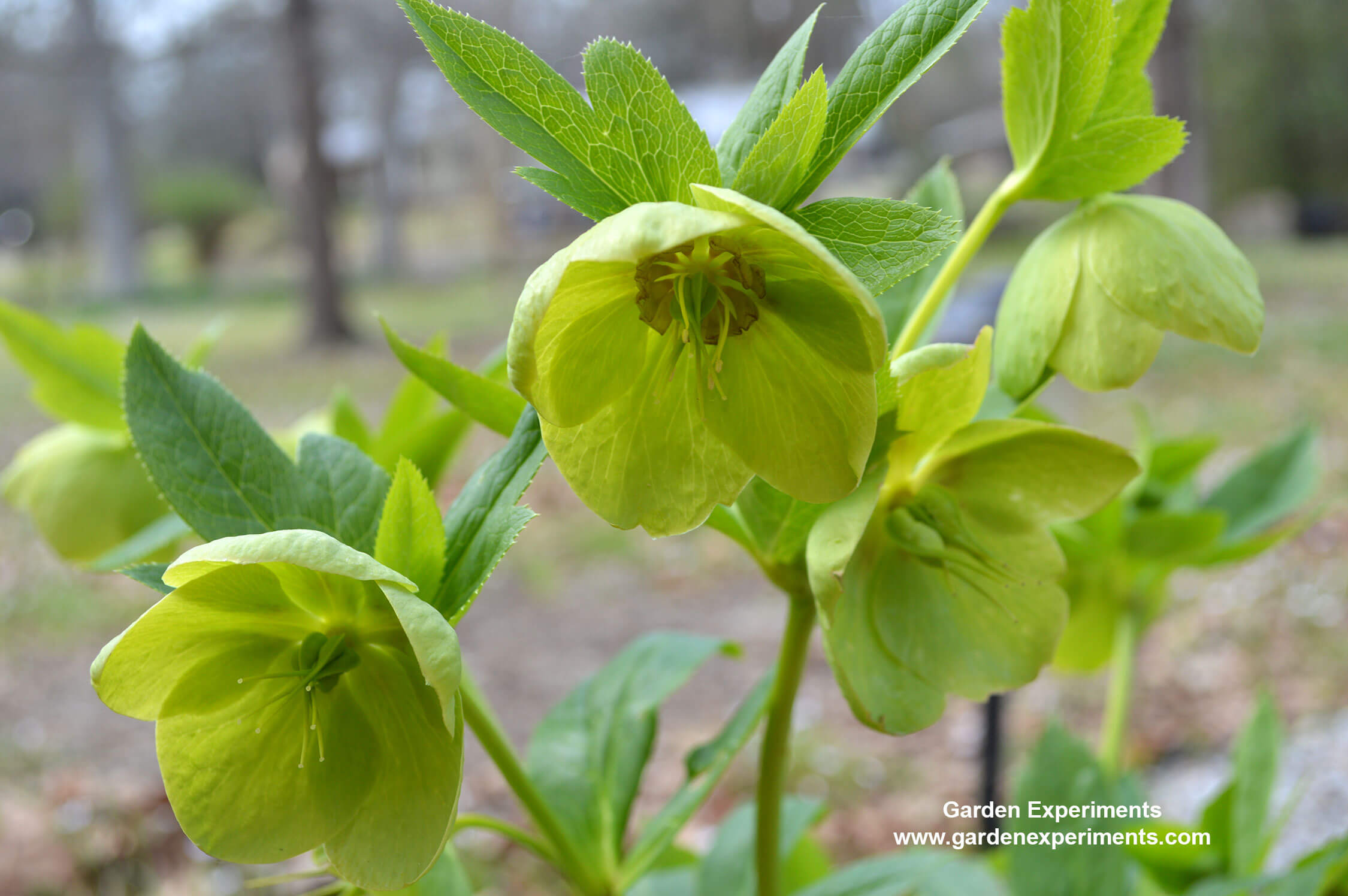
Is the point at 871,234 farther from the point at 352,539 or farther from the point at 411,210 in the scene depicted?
the point at 411,210

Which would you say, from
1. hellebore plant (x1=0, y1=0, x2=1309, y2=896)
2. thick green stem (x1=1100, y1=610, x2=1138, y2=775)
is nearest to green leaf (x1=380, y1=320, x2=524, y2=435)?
hellebore plant (x1=0, y1=0, x2=1309, y2=896)

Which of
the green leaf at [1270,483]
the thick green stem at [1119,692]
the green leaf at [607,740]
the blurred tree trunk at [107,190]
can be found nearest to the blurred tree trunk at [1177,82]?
the green leaf at [1270,483]

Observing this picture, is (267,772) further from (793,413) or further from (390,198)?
(390,198)

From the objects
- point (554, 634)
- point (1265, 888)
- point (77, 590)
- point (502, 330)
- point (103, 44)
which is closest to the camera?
point (1265, 888)

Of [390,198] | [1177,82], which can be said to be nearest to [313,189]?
[390,198]

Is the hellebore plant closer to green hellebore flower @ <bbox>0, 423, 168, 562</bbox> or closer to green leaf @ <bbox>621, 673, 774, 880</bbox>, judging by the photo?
green leaf @ <bbox>621, 673, 774, 880</bbox>

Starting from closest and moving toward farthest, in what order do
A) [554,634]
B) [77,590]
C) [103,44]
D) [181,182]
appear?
[554,634], [77,590], [103,44], [181,182]

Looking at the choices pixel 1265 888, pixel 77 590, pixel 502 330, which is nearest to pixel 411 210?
pixel 502 330
